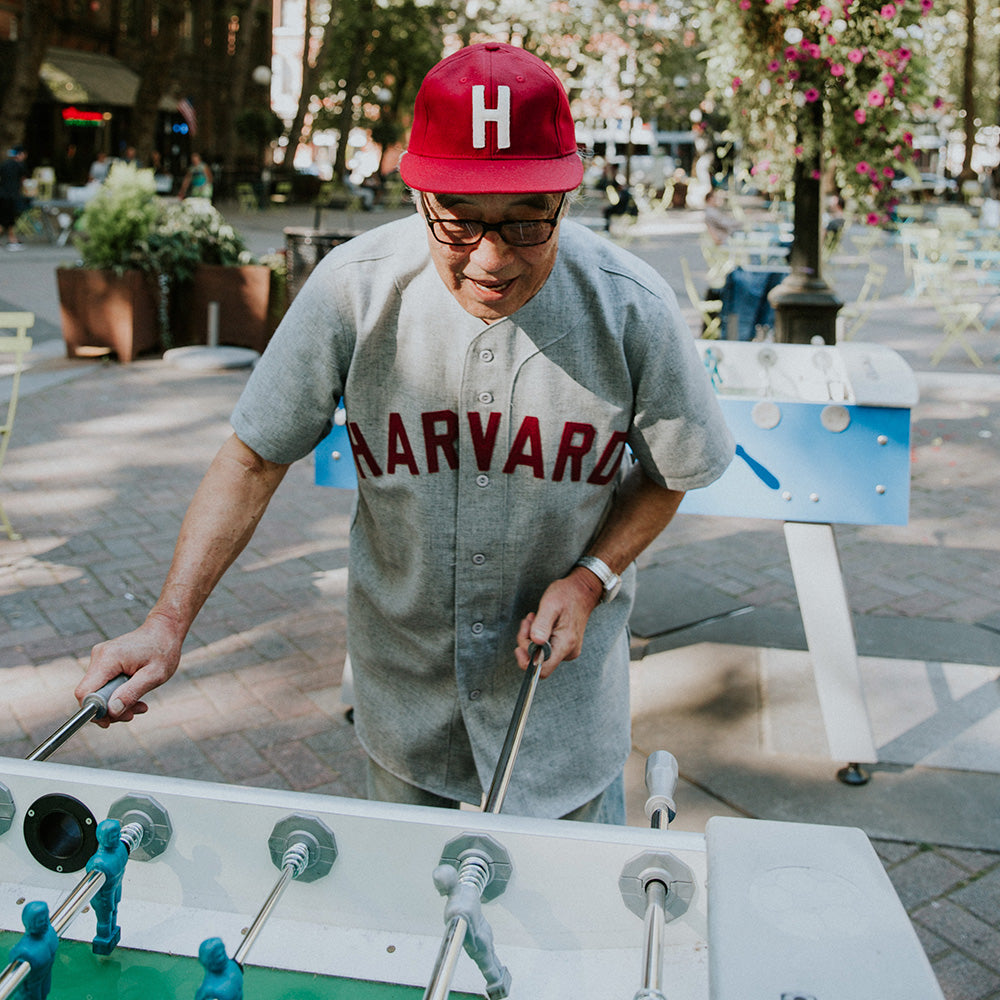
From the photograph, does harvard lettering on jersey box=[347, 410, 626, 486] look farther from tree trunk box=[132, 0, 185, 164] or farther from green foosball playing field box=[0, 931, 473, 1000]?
tree trunk box=[132, 0, 185, 164]

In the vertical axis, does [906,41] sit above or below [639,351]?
above

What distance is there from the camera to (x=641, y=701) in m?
4.07

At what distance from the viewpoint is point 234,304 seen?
10.0 m

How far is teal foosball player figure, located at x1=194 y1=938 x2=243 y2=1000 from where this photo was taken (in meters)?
0.99

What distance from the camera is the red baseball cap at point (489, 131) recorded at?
152 centimetres

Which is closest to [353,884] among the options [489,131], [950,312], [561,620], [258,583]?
[561,620]

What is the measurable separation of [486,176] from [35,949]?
108 centimetres

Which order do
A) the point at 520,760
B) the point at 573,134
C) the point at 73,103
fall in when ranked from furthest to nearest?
the point at 73,103
the point at 520,760
the point at 573,134

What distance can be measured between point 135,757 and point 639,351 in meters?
2.56

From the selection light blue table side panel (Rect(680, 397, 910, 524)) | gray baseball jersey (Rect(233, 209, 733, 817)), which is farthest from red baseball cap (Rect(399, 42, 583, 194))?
light blue table side panel (Rect(680, 397, 910, 524))

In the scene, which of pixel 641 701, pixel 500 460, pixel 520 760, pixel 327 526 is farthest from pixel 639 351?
pixel 327 526

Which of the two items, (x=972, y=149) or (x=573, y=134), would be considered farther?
(x=972, y=149)

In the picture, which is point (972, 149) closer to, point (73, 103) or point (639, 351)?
point (73, 103)

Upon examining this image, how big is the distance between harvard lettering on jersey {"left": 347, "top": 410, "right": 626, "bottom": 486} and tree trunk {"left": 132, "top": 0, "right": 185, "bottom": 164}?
2298 centimetres
